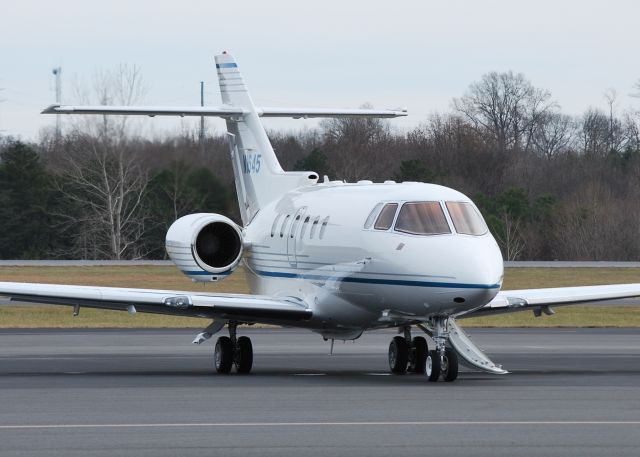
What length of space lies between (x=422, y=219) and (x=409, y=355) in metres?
2.84


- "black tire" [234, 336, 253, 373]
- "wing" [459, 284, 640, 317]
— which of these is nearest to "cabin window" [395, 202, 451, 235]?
"wing" [459, 284, 640, 317]

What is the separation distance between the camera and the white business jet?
60.3 ft

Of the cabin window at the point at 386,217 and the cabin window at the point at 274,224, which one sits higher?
the cabin window at the point at 386,217

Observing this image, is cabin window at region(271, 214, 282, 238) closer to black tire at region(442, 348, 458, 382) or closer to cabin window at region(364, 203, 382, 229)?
cabin window at region(364, 203, 382, 229)

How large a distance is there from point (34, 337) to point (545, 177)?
4099cm

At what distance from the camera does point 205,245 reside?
75.9 feet

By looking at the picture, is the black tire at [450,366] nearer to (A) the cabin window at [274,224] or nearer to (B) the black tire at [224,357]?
(B) the black tire at [224,357]

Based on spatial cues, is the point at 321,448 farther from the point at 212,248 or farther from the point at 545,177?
the point at 545,177

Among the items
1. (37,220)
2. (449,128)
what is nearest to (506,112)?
(449,128)

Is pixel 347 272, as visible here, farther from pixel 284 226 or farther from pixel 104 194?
pixel 104 194

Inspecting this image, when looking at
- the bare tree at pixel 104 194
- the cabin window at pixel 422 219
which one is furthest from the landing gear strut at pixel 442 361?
the bare tree at pixel 104 194

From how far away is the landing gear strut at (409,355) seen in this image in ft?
68.7

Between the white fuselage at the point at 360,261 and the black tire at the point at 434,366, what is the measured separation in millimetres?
586

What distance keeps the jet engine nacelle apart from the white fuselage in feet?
2.20
